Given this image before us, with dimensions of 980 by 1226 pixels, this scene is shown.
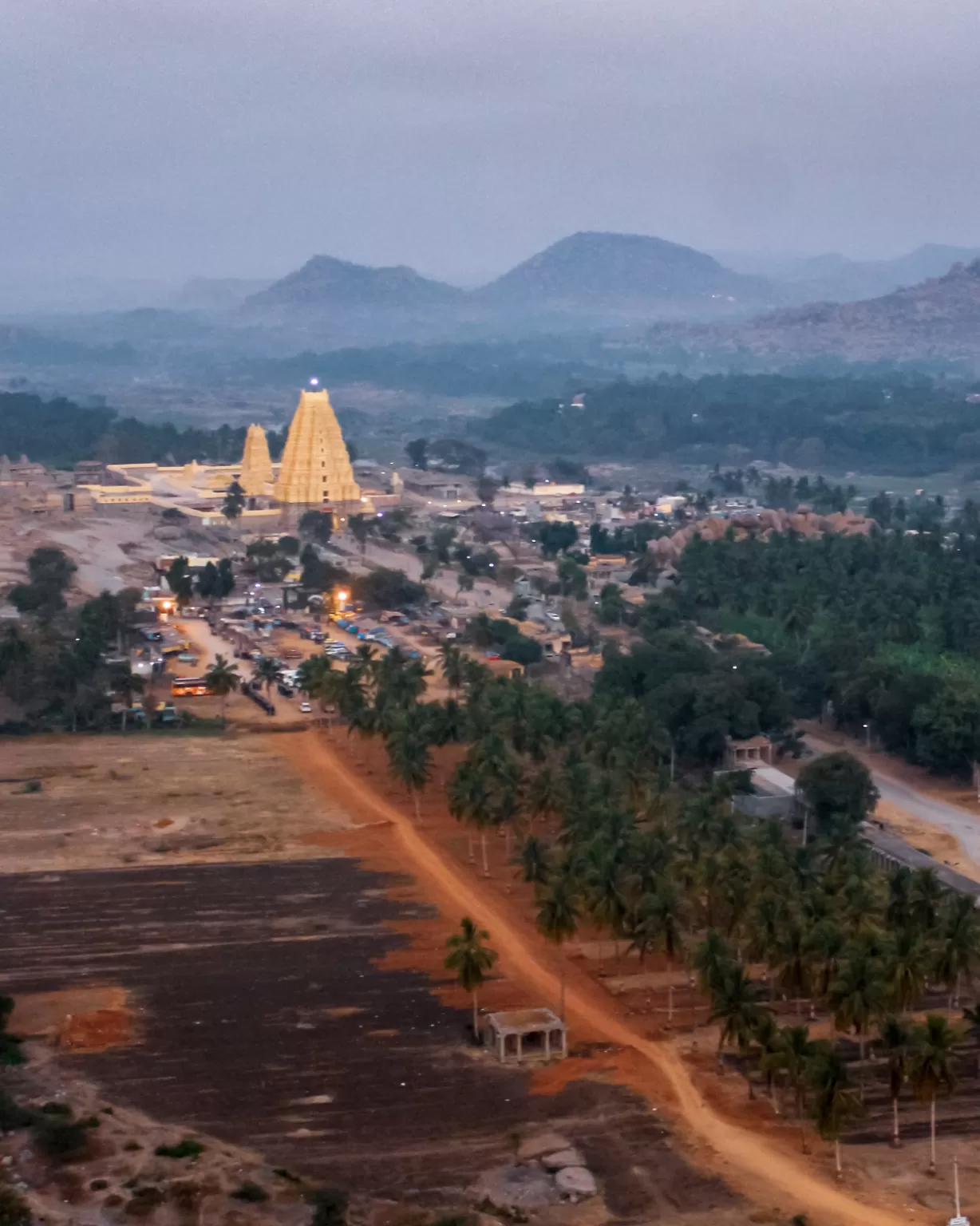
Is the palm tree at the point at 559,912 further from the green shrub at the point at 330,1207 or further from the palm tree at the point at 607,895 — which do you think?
the green shrub at the point at 330,1207

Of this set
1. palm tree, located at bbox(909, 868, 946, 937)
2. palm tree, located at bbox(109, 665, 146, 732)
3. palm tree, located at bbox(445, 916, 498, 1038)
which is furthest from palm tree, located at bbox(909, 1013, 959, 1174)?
palm tree, located at bbox(109, 665, 146, 732)

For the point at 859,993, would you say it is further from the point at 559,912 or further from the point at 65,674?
the point at 65,674

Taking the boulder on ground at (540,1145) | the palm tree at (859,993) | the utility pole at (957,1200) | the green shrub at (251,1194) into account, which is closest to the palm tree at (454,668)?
the palm tree at (859,993)

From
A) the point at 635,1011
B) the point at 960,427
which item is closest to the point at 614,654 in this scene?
the point at 635,1011

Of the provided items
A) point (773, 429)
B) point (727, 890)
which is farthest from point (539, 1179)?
point (773, 429)

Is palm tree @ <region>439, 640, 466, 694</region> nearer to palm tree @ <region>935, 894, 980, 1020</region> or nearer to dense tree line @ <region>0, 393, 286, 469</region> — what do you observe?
palm tree @ <region>935, 894, 980, 1020</region>

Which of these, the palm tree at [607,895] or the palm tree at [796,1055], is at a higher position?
the palm tree at [607,895]
